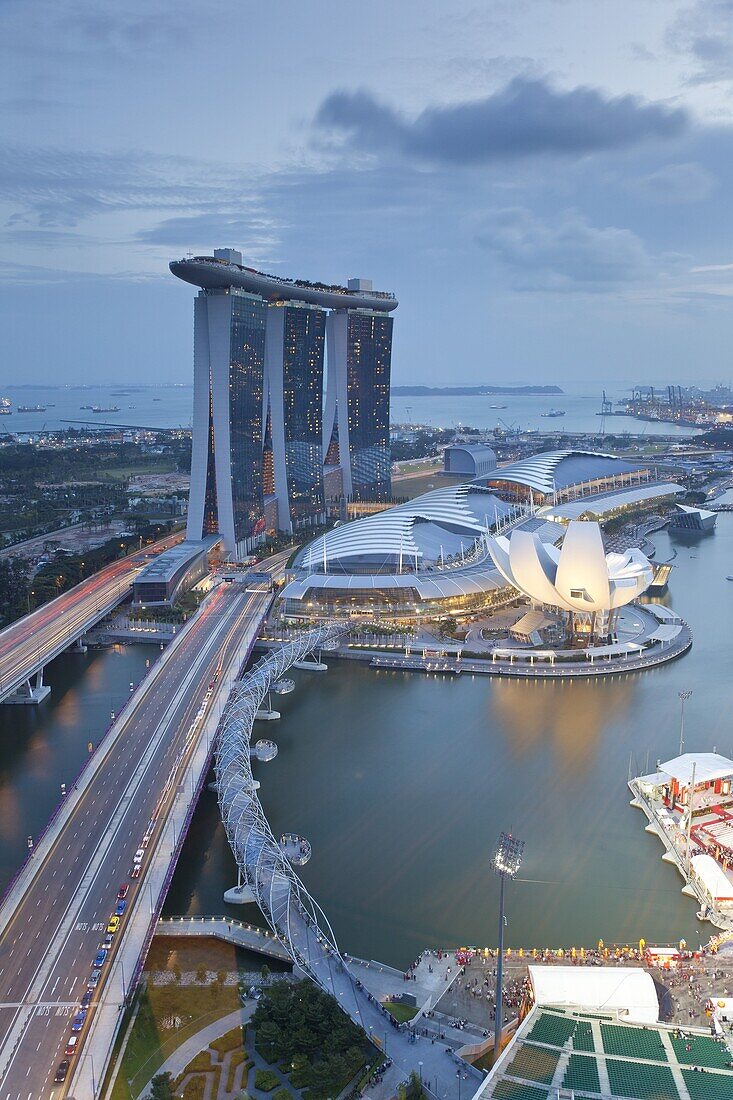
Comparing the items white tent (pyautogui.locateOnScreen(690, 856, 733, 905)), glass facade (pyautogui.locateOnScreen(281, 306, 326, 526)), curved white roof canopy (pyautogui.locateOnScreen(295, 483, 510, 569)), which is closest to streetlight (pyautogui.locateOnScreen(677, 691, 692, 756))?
white tent (pyautogui.locateOnScreen(690, 856, 733, 905))

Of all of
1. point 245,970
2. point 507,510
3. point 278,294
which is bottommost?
point 245,970

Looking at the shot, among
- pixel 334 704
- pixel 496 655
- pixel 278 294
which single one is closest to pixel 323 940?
pixel 334 704

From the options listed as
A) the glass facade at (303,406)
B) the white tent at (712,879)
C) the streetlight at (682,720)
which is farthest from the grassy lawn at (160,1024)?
the glass facade at (303,406)

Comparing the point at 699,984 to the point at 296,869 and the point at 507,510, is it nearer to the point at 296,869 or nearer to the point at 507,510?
the point at 296,869

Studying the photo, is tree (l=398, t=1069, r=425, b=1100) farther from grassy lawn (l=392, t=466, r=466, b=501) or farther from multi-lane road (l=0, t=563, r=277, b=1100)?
grassy lawn (l=392, t=466, r=466, b=501)

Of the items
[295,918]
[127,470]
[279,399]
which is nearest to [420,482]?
→ [279,399]

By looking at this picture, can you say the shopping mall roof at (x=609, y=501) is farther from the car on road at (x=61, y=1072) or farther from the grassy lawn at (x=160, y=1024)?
the car on road at (x=61, y=1072)
